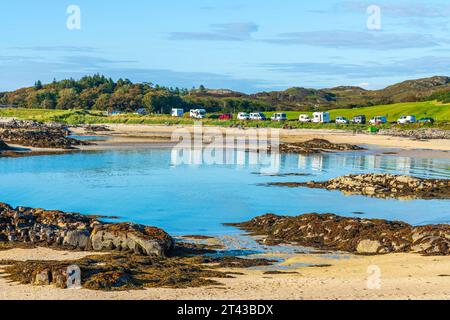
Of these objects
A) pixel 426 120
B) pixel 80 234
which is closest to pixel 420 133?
pixel 426 120

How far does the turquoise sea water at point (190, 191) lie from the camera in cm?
2259

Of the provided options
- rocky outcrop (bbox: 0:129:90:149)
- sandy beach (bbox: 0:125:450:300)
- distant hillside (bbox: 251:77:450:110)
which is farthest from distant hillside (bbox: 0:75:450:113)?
sandy beach (bbox: 0:125:450:300)

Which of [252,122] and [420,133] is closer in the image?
[420,133]

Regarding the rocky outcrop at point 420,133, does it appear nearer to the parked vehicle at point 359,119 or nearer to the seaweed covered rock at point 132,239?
the parked vehicle at point 359,119

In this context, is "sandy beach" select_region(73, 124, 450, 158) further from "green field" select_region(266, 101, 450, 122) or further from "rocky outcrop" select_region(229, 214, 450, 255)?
"rocky outcrop" select_region(229, 214, 450, 255)

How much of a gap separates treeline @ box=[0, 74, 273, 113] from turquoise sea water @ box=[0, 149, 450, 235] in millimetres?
73982

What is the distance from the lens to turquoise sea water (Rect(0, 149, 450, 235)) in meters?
22.6

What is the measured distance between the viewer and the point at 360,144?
→ 60.1 meters

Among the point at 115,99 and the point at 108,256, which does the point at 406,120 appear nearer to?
the point at 115,99

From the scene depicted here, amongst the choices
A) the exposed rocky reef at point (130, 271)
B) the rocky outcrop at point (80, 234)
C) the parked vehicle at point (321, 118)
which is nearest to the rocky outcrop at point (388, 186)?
the rocky outcrop at point (80, 234)

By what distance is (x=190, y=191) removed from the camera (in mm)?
28625

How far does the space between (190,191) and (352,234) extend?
12.2 m

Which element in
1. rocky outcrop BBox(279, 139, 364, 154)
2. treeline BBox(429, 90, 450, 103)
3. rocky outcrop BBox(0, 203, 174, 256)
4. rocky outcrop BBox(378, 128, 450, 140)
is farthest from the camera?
treeline BBox(429, 90, 450, 103)

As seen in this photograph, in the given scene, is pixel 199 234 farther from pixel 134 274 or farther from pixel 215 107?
pixel 215 107
